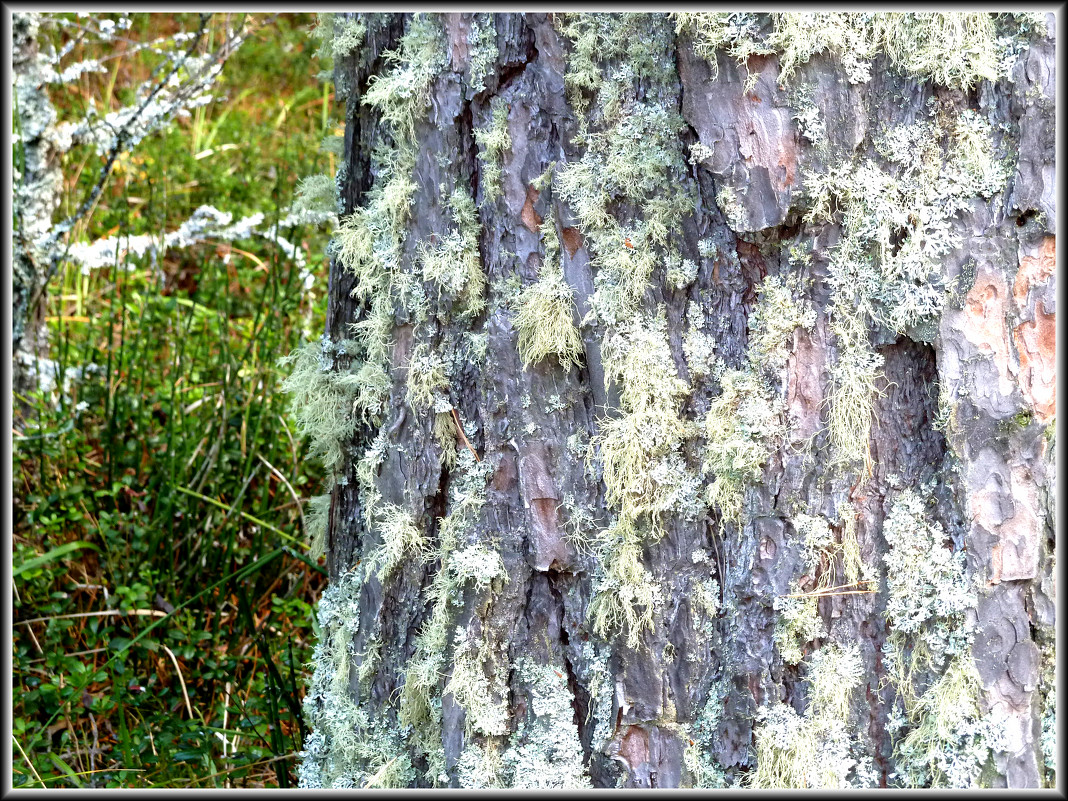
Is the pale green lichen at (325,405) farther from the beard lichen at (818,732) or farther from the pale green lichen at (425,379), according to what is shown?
the beard lichen at (818,732)

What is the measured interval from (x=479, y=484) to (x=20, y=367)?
1.88 metres

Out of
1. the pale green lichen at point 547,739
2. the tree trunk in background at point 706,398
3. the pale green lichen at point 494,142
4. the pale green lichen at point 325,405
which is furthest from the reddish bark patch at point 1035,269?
the pale green lichen at point 325,405

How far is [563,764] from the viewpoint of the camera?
1.01 m

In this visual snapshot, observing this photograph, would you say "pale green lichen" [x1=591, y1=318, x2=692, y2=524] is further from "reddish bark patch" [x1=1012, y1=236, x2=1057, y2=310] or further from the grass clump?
"reddish bark patch" [x1=1012, y1=236, x2=1057, y2=310]

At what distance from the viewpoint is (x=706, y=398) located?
0.96m

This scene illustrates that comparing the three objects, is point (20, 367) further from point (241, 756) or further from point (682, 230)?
point (682, 230)

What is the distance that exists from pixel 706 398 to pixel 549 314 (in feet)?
0.67

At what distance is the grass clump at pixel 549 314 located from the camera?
3.16 ft

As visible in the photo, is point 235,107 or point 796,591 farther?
point 235,107

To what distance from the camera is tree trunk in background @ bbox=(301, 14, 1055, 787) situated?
0.87 meters

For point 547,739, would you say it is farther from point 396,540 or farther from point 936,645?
point 936,645

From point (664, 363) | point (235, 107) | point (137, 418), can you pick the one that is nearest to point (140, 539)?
point (137, 418)

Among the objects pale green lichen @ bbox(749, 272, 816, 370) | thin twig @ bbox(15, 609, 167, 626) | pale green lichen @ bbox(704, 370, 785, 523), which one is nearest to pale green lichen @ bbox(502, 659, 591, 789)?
pale green lichen @ bbox(704, 370, 785, 523)

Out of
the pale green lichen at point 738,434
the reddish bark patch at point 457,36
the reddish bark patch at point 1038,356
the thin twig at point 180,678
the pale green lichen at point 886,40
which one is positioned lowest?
the thin twig at point 180,678
